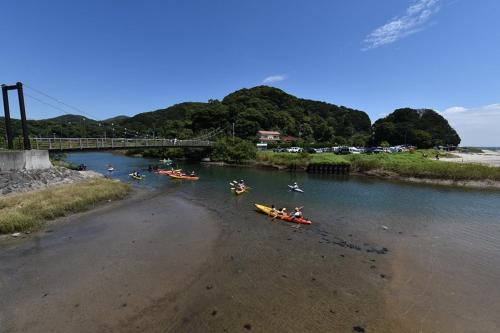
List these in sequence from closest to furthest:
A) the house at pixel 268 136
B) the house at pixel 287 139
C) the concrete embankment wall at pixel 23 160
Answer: the concrete embankment wall at pixel 23 160, the house at pixel 268 136, the house at pixel 287 139

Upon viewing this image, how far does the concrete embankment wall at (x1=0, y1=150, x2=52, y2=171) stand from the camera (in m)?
23.9

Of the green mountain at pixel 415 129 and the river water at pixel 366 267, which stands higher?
the green mountain at pixel 415 129

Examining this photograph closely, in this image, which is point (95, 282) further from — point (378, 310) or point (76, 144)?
point (76, 144)

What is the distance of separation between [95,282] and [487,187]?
4134 cm

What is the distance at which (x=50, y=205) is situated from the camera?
18391 mm

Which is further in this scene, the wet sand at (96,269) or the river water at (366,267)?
the river water at (366,267)

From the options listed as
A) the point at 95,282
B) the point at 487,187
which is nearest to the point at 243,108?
the point at 487,187

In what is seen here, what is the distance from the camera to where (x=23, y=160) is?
25.7 meters

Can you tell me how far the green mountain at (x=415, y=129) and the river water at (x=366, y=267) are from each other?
66.5 meters

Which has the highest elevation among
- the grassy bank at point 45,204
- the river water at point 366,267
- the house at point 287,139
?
the house at point 287,139

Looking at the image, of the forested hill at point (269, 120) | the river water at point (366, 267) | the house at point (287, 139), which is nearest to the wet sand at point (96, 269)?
the river water at point (366, 267)

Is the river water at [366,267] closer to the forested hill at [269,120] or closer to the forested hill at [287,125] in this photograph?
the forested hill at [287,125]

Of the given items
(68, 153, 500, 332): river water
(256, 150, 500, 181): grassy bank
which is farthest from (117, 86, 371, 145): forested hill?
(68, 153, 500, 332): river water

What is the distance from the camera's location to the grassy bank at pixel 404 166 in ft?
116
